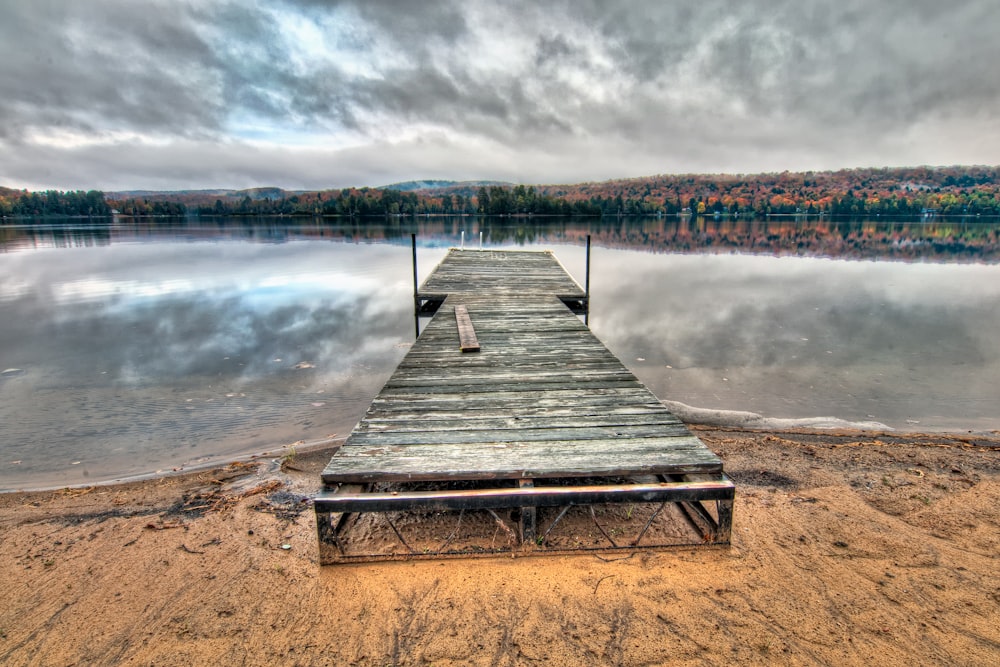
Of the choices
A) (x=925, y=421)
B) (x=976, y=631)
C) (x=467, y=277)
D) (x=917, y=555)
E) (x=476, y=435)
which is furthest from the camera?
(x=467, y=277)

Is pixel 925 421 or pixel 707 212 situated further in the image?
pixel 707 212

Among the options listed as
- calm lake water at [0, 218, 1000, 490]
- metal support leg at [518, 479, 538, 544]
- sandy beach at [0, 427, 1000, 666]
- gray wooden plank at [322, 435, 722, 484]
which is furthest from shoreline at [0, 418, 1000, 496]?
metal support leg at [518, 479, 538, 544]

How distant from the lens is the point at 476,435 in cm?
449

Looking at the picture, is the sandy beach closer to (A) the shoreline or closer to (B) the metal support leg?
(B) the metal support leg

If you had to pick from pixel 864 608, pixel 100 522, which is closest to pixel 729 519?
pixel 864 608

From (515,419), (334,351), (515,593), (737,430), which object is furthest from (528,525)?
(334,351)

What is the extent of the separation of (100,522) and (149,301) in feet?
61.5

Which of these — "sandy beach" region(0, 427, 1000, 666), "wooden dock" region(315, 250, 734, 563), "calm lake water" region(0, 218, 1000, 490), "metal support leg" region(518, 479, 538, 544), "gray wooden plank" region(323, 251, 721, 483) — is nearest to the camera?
"sandy beach" region(0, 427, 1000, 666)

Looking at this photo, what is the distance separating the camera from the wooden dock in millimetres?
3861

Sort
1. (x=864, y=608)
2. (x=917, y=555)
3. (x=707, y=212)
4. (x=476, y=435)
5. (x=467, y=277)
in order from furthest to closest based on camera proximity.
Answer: (x=707, y=212)
(x=467, y=277)
(x=476, y=435)
(x=917, y=555)
(x=864, y=608)

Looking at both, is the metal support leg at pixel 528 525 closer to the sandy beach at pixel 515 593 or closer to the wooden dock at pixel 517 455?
the wooden dock at pixel 517 455

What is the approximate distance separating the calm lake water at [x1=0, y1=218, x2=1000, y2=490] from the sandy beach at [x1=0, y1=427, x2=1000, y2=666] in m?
2.77

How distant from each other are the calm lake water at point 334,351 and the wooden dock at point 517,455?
347cm

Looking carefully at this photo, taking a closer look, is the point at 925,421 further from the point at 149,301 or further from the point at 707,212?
the point at 707,212
